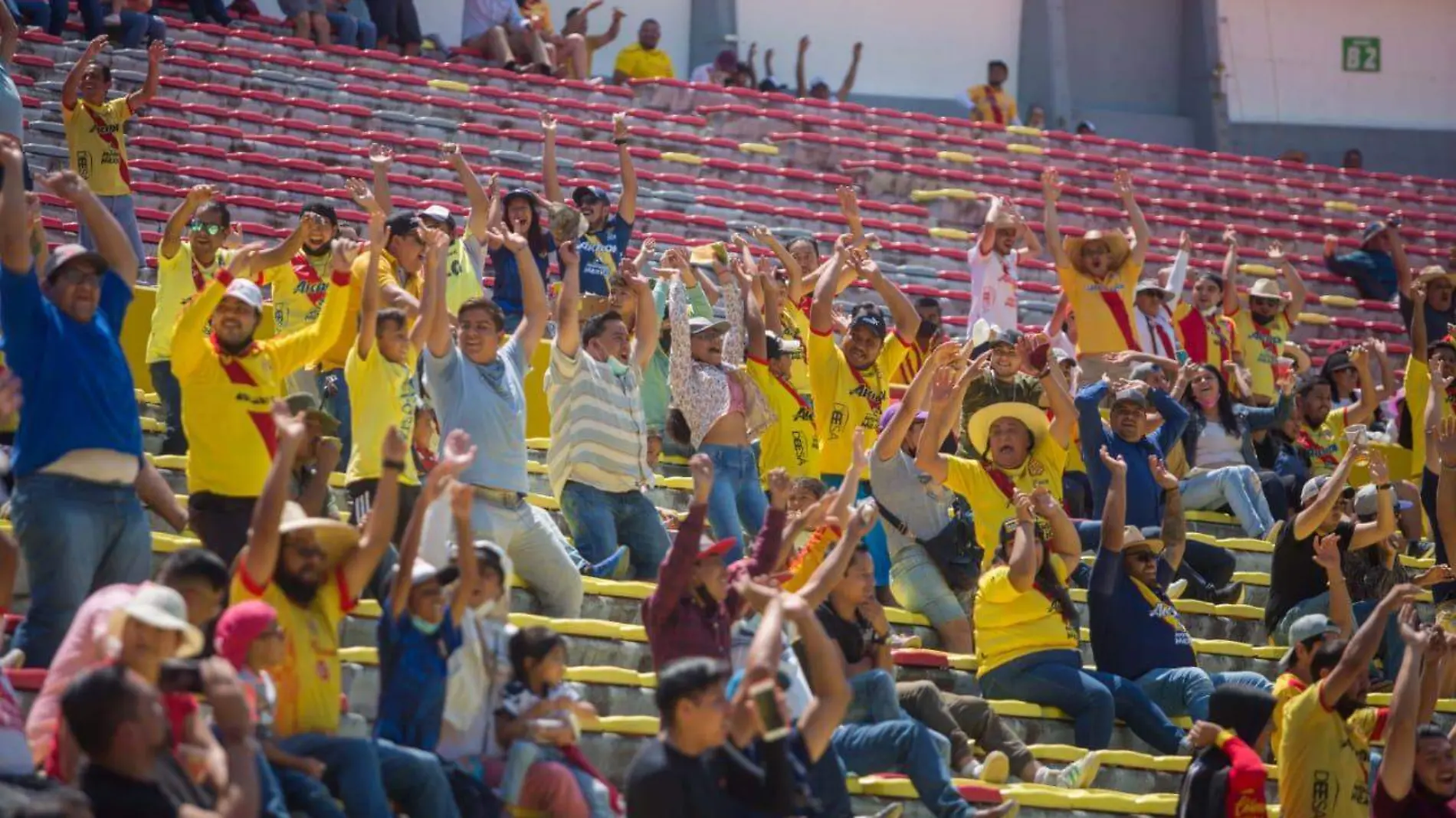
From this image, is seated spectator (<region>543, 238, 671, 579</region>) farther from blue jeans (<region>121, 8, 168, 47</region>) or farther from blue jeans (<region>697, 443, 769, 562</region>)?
blue jeans (<region>121, 8, 168, 47</region>)

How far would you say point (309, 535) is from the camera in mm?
7484

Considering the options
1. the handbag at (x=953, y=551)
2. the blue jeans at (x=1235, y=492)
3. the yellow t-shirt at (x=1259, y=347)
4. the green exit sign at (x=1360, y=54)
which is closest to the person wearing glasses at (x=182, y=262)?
the handbag at (x=953, y=551)

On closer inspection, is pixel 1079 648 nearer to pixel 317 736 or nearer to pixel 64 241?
pixel 317 736

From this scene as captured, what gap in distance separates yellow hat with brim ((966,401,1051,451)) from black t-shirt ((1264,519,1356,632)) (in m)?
1.46

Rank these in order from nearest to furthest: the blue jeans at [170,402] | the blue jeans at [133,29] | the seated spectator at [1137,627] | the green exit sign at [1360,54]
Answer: the seated spectator at [1137,627], the blue jeans at [170,402], the blue jeans at [133,29], the green exit sign at [1360,54]

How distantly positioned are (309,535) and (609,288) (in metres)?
5.36

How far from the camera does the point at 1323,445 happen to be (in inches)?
575

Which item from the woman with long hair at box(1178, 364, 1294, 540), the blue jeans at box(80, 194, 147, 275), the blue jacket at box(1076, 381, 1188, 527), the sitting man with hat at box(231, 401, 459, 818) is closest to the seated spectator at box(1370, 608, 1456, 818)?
the blue jacket at box(1076, 381, 1188, 527)

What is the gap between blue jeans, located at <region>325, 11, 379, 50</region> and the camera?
65.6 ft

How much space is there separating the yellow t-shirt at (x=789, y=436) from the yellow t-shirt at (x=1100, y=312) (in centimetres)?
302

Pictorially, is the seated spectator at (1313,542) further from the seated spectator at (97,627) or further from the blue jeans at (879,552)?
the seated spectator at (97,627)

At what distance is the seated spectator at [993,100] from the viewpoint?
23.6m

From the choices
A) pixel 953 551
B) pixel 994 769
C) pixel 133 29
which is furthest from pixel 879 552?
pixel 133 29

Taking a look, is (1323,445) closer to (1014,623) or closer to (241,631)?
(1014,623)
